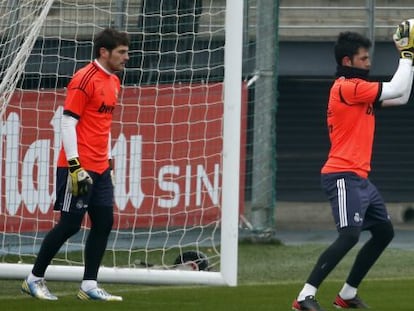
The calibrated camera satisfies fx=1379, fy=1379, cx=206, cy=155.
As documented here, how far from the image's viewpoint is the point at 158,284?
10.4 m

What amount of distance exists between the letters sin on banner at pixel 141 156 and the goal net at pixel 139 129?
12mm

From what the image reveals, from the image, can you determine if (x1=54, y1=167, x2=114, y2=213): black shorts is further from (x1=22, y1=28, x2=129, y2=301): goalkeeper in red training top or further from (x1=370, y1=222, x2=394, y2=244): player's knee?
(x1=370, y1=222, x2=394, y2=244): player's knee

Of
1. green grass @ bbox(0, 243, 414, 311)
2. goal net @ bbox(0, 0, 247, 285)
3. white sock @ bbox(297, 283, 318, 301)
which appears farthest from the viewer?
goal net @ bbox(0, 0, 247, 285)

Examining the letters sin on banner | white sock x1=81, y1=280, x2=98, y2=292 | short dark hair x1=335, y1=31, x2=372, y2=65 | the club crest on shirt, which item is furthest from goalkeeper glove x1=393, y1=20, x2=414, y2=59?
the letters sin on banner

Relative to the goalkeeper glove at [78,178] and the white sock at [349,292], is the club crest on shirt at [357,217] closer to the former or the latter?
the white sock at [349,292]

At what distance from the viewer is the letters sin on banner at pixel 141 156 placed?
1230 centimetres

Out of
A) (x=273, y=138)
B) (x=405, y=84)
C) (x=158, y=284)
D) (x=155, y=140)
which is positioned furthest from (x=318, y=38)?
(x=405, y=84)

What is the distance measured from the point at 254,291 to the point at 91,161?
165 centimetres

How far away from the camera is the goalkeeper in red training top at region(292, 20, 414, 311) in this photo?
8.75 m

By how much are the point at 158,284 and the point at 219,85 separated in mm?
2447

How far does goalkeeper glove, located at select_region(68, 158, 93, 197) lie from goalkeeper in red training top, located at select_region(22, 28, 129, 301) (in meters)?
0.04

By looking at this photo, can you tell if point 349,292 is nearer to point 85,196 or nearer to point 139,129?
point 85,196

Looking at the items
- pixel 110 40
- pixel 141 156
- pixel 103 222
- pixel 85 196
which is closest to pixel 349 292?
pixel 103 222

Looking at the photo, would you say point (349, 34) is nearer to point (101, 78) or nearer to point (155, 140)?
point (101, 78)
